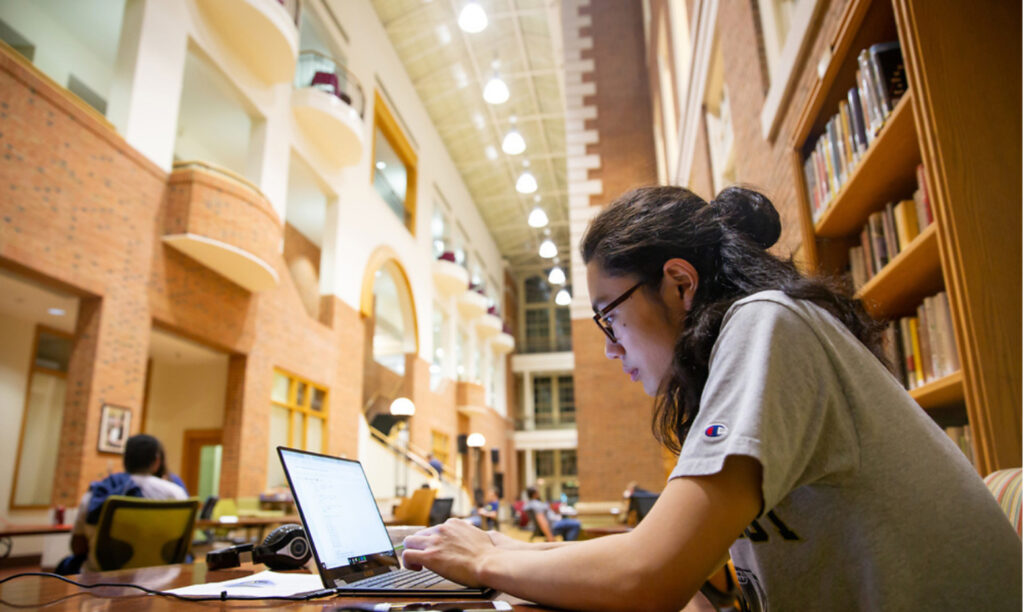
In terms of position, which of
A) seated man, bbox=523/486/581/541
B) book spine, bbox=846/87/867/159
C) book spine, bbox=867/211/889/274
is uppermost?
book spine, bbox=846/87/867/159

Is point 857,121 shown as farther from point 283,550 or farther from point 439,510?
point 439,510

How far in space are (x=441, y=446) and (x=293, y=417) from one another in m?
7.61

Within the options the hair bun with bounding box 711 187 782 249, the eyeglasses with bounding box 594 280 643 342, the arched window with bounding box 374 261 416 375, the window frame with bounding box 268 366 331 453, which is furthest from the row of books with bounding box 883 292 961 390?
the arched window with bounding box 374 261 416 375

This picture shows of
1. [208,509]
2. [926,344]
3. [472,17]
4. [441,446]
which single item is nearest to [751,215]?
[926,344]

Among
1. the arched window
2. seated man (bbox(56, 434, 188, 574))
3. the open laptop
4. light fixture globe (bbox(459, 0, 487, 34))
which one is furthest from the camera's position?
the arched window

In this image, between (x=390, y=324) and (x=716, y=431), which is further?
(x=390, y=324)

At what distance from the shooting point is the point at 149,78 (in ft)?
23.3

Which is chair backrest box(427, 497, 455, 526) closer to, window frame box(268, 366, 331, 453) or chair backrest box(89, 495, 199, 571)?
chair backrest box(89, 495, 199, 571)

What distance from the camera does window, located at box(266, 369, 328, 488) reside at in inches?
383

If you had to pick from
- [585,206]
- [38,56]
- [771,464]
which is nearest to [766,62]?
[771,464]

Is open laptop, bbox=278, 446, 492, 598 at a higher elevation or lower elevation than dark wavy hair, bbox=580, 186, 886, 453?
lower

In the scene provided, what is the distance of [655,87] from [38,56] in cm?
779

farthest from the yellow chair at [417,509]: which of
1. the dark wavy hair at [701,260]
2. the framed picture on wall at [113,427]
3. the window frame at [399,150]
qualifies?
the window frame at [399,150]

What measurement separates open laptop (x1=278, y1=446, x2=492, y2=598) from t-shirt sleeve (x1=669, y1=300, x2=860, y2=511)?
0.42 m
